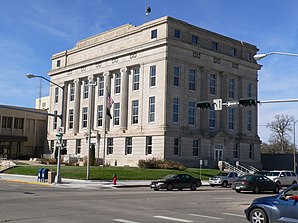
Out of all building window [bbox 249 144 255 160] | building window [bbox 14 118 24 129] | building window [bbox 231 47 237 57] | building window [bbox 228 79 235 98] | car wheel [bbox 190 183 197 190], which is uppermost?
building window [bbox 231 47 237 57]

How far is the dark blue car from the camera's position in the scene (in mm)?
11773

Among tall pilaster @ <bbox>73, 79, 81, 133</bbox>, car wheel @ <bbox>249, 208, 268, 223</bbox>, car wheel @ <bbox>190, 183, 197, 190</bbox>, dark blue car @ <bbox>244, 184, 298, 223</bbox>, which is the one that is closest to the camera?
dark blue car @ <bbox>244, 184, 298, 223</bbox>

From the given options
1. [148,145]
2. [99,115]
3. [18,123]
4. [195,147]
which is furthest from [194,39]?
[18,123]

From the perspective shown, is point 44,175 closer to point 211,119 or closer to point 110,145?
point 110,145

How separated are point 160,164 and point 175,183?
63.3 ft

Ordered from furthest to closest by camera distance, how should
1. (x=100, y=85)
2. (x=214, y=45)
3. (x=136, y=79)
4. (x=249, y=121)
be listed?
(x=249, y=121), (x=100, y=85), (x=214, y=45), (x=136, y=79)

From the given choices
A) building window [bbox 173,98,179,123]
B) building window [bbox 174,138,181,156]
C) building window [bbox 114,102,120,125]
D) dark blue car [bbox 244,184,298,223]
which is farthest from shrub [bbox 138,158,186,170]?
dark blue car [bbox 244,184,298,223]

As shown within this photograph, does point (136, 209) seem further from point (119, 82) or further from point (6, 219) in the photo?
point (119, 82)

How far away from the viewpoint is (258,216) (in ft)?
41.9

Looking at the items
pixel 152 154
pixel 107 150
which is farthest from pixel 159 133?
pixel 107 150

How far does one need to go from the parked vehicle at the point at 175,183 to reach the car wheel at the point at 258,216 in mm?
20110

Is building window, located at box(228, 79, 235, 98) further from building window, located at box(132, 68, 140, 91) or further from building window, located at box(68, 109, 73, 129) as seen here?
building window, located at box(68, 109, 73, 129)

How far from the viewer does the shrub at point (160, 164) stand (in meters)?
52.6

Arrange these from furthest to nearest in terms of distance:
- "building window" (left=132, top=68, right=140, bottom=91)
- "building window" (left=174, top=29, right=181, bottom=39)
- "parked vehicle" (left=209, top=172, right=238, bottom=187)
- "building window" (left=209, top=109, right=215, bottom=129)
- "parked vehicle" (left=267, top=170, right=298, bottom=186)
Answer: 1. "building window" (left=209, top=109, right=215, bottom=129)
2. "building window" (left=132, top=68, right=140, bottom=91)
3. "building window" (left=174, top=29, right=181, bottom=39)
4. "parked vehicle" (left=267, top=170, right=298, bottom=186)
5. "parked vehicle" (left=209, top=172, right=238, bottom=187)
